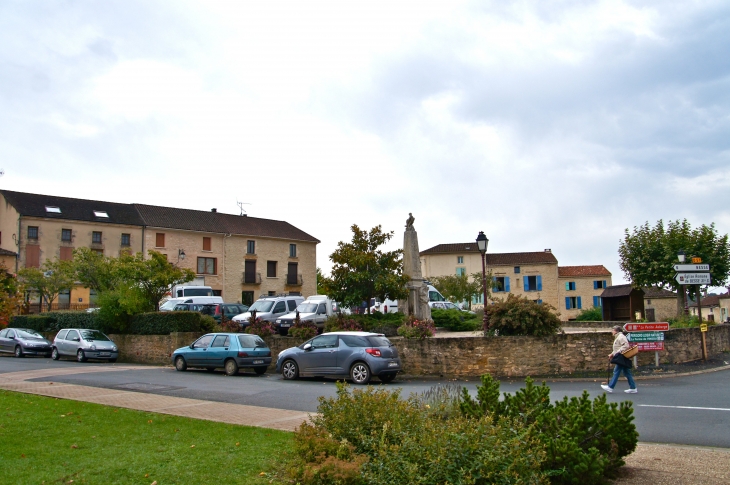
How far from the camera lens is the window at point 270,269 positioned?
6034 cm

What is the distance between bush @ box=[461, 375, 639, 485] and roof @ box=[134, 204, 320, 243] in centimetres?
5129

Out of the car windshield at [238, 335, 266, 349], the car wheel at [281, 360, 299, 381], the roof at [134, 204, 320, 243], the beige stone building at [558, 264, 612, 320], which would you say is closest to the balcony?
the roof at [134, 204, 320, 243]

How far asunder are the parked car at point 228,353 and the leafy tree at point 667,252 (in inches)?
919

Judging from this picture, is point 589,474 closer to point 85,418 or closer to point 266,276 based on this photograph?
point 85,418

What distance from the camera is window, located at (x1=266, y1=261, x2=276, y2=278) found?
60344mm

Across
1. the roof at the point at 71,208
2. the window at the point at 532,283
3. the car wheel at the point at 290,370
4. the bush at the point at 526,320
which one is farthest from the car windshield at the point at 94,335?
the window at the point at 532,283

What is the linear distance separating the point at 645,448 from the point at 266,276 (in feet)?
175

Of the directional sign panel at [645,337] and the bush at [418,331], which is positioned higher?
the bush at [418,331]

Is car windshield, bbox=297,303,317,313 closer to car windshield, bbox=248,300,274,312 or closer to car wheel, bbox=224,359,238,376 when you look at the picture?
car windshield, bbox=248,300,274,312

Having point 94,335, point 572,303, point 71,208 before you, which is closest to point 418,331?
point 94,335

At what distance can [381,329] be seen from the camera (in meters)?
24.6

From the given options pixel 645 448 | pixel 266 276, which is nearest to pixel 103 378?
pixel 645 448

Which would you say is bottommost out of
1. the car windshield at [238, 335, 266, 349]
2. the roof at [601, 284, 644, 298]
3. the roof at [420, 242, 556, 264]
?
the car windshield at [238, 335, 266, 349]

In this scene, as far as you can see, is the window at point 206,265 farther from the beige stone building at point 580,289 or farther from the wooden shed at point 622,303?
the beige stone building at point 580,289
